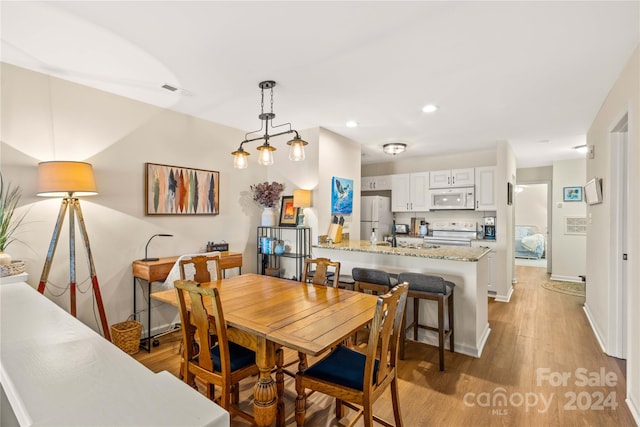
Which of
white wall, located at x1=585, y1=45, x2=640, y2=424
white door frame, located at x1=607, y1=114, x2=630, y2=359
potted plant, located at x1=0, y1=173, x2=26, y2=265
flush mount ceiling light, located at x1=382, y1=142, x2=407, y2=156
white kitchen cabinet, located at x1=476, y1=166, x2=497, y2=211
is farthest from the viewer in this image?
white kitchen cabinet, located at x1=476, y1=166, x2=497, y2=211

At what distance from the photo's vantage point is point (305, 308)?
2.01 m

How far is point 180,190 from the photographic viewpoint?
3.62 m

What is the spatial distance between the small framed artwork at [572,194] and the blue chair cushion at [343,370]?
6.54 m

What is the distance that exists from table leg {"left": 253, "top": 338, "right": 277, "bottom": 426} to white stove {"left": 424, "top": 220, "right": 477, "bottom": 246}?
4600 millimetres

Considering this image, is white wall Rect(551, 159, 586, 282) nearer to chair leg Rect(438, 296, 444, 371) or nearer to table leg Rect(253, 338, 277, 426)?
chair leg Rect(438, 296, 444, 371)

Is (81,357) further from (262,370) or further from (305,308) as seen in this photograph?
(305,308)

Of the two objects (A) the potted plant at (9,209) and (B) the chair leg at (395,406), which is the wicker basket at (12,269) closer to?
(A) the potted plant at (9,209)

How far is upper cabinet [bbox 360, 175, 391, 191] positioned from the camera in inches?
250

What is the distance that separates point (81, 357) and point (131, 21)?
197 centimetres

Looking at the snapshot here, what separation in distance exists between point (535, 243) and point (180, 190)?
944cm

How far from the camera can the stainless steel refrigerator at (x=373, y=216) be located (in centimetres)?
590

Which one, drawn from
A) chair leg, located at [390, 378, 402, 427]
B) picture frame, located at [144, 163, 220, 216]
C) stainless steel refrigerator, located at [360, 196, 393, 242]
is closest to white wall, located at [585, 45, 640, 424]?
chair leg, located at [390, 378, 402, 427]

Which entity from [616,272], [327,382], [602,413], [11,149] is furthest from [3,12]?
[616,272]

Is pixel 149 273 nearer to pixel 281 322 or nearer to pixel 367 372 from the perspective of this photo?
pixel 281 322
